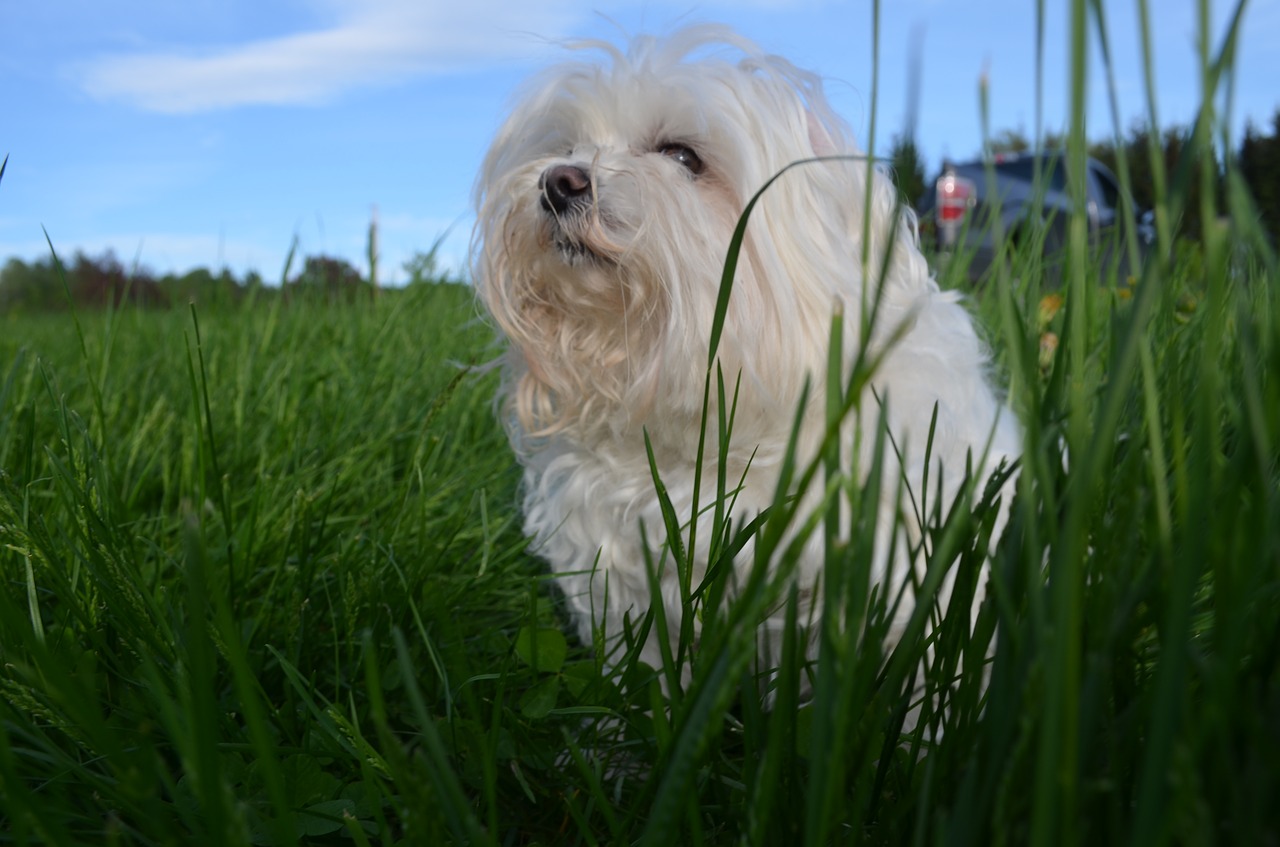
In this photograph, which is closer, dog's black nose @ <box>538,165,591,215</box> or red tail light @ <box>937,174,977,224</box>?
dog's black nose @ <box>538,165,591,215</box>

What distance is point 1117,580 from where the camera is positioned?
596 millimetres

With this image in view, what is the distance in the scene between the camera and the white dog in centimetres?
172

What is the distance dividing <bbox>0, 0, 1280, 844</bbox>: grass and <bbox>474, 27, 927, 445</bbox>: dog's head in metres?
0.17

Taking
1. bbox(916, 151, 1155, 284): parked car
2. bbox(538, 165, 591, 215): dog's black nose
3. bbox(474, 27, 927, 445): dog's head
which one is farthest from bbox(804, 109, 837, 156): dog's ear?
bbox(538, 165, 591, 215): dog's black nose

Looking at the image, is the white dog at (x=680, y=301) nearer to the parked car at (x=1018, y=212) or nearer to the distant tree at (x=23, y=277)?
the parked car at (x=1018, y=212)

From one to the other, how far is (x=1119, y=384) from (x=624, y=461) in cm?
148

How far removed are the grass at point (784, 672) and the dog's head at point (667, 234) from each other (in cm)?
17

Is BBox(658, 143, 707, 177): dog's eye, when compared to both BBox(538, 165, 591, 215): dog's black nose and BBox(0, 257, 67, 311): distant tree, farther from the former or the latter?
BBox(0, 257, 67, 311): distant tree

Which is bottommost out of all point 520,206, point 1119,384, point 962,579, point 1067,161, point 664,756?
point 664,756

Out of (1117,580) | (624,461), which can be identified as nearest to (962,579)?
(1117,580)

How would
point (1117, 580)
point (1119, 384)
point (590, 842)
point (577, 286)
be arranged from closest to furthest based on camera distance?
point (1119, 384)
point (1117, 580)
point (590, 842)
point (577, 286)

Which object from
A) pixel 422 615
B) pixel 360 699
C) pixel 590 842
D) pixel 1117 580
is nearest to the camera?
pixel 1117 580

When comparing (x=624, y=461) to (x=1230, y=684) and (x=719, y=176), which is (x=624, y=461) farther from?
(x=1230, y=684)

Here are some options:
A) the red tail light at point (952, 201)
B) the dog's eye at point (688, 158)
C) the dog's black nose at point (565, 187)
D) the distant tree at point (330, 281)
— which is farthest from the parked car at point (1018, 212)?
the distant tree at point (330, 281)
